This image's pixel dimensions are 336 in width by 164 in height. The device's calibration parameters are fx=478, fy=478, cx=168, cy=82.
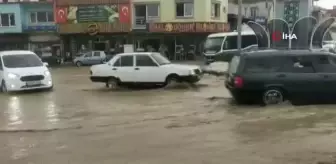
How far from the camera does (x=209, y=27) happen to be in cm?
4381

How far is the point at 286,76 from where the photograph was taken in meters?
12.4

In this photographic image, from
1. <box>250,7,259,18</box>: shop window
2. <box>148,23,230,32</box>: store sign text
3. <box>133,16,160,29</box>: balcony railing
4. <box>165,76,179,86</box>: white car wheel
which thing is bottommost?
<box>165,76,179,86</box>: white car wheel

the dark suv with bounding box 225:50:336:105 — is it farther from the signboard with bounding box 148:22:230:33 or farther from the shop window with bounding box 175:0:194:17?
the shop window with bounding box 175:0:194:17

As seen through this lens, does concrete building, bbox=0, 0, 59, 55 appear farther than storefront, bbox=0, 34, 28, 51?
No

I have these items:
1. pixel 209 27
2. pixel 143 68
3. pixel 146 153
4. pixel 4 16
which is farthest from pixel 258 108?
pixel 4 16

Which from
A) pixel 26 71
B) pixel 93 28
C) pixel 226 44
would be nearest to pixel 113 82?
pixel 26 71

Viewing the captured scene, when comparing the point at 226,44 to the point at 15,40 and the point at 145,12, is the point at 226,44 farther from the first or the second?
the point at 15,40

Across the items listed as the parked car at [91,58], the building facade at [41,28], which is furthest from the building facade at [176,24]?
the building facade at [41,28]

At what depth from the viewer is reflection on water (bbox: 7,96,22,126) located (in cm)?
1205

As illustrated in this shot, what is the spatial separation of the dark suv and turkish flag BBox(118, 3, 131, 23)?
1310 inches

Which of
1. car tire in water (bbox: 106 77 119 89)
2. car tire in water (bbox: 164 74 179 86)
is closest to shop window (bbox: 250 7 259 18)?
car tire in water (bbox: 106 77 119 89)

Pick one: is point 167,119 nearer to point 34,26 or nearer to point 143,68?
point 143,68

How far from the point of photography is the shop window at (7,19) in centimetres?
4862

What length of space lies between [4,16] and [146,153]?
45.1 metres
